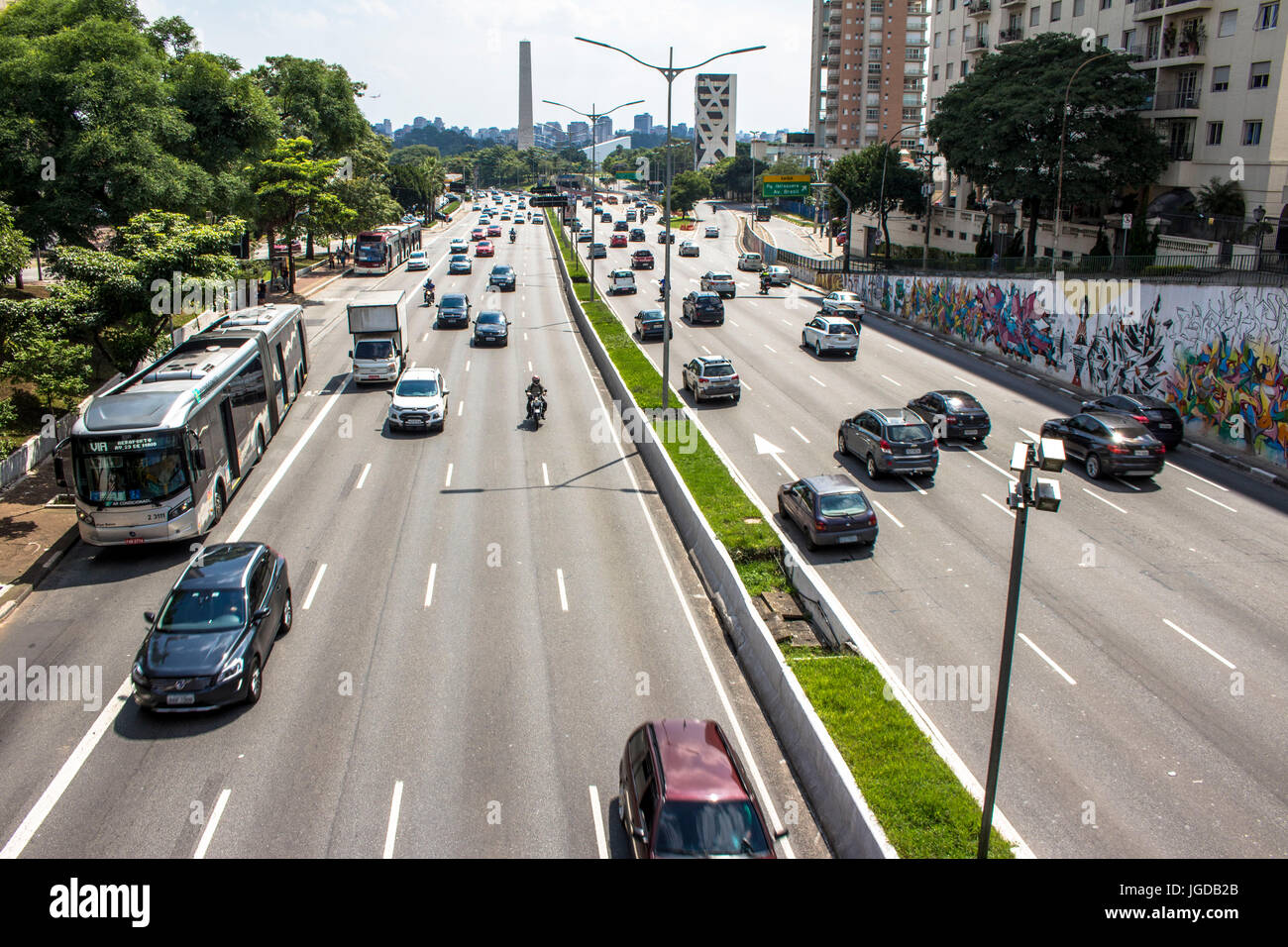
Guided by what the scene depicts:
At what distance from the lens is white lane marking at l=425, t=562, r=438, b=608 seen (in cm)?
1934

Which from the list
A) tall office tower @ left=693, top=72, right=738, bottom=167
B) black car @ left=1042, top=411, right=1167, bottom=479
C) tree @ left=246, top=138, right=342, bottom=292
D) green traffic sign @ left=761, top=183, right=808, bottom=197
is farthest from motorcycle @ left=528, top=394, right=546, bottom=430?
tall office tower @ left=693, top=72, right=738, bottom=167

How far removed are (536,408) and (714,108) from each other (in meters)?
110

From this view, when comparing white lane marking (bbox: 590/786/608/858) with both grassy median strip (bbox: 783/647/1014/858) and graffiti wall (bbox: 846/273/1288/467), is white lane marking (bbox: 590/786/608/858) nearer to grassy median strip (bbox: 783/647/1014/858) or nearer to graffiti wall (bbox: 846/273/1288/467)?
grassy median strip (bbox: 783/647/1014/858)

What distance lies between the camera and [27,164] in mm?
33562

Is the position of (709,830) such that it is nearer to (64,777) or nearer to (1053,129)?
(64,777)

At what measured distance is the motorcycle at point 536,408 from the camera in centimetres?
3250

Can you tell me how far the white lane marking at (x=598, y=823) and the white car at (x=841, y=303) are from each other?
141ft

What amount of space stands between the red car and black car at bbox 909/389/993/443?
2080cm

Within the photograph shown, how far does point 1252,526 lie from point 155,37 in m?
51.8

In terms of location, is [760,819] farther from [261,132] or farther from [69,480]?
[261,132]

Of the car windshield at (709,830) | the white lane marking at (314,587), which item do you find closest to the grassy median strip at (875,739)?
the car windshield at (709,830)

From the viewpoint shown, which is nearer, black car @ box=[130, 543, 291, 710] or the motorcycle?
black car @ box=[130, 543, 291, 710]

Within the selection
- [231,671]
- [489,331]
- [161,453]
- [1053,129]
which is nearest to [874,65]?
[1053,129]

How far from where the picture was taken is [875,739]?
546 inches
